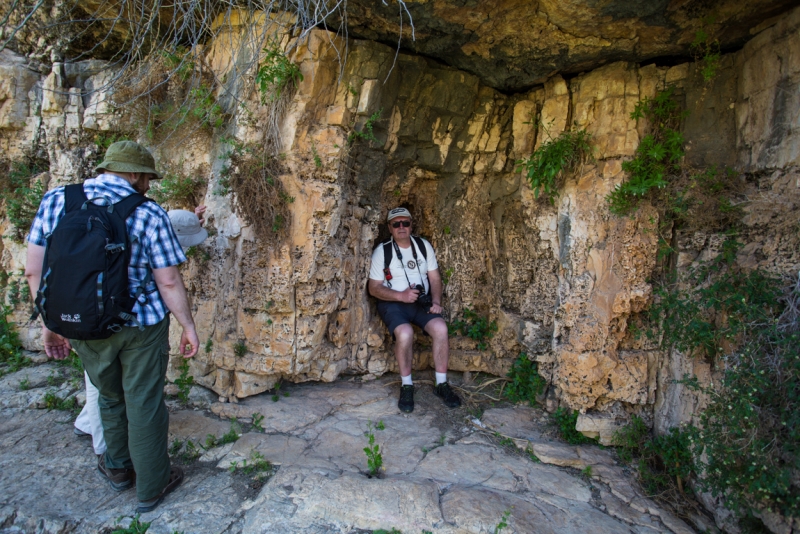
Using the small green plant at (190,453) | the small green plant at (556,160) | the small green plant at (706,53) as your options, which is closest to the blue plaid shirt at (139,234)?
the small green plant at (190,453)

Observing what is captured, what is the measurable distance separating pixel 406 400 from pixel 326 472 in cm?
122

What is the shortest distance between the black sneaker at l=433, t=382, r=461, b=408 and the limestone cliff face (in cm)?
66

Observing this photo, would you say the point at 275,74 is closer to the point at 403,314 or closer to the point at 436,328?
the point at 403,314

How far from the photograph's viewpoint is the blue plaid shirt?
244 centimetres

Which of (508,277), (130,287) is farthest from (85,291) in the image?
(508,277)

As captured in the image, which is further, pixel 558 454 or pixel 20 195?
pixel 20 195

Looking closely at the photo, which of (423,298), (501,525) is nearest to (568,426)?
(501,525)

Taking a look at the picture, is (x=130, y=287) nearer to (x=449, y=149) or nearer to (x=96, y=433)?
(x=96, y=433)

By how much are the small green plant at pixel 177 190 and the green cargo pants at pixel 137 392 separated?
1.77m

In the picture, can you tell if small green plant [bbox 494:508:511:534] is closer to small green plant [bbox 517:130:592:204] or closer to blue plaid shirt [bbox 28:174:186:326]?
blue plaid shirt [bbox 28:174:186:326]

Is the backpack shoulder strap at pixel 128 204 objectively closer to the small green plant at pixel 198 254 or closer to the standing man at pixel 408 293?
the small green plant at pixel 198 254

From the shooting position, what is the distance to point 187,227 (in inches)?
136

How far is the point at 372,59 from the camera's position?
12.3 ft

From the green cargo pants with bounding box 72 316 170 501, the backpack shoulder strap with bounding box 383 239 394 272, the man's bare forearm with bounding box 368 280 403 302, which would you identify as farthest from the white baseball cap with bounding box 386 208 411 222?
the green cargo pants with bounding box 72 316 170 501
